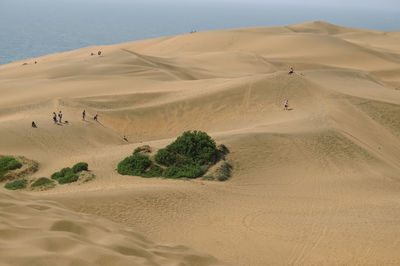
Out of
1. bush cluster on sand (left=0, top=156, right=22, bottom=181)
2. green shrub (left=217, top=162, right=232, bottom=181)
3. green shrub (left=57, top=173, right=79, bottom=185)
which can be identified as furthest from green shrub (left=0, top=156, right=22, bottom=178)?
green shrub (left=217, top=162, right=232, bottom=181)

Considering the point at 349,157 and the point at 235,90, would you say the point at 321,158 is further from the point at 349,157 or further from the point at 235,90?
the point at 235,90

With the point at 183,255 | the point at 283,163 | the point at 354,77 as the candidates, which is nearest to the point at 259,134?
the point at 283,163

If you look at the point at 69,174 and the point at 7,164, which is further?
the point at 7,164

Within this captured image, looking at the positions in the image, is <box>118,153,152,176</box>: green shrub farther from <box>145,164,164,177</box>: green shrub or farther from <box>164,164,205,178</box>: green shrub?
<box>164,164,205,178</box>: green shrub

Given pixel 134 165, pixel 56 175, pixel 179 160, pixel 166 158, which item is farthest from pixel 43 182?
pixel 179 160

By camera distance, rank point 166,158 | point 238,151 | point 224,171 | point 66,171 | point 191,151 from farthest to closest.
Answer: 1. point 238,151
2. point 191,151
3. point 166,158
4. point 66,171
5. point 224,171

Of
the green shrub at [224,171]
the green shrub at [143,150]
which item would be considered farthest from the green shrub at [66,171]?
the green shrub at [224,171]

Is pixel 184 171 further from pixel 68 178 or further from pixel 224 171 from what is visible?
pixel 68 178
